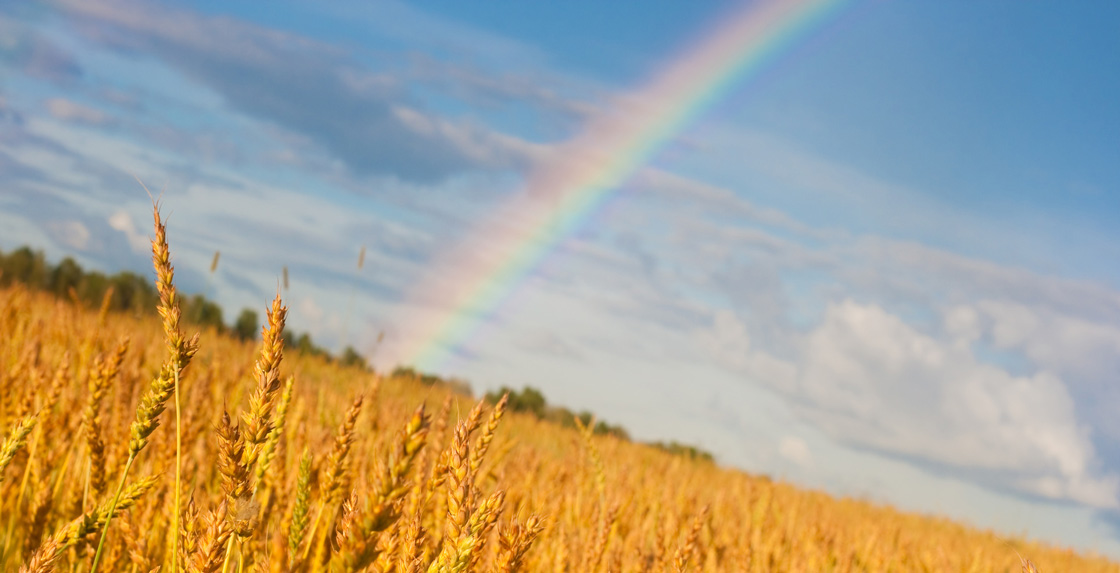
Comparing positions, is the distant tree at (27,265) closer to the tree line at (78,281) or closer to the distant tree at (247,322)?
the tree line at (78,281)

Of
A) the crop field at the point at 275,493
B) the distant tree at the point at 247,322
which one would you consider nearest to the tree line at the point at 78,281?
the distant tree at the point at 247,322

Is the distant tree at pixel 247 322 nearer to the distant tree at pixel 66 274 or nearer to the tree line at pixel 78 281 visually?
the tree line at pixel 78 281

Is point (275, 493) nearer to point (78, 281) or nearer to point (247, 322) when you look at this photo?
point (247, 322)

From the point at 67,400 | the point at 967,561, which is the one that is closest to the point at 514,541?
the point at 67,400

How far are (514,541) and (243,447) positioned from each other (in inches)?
16.7

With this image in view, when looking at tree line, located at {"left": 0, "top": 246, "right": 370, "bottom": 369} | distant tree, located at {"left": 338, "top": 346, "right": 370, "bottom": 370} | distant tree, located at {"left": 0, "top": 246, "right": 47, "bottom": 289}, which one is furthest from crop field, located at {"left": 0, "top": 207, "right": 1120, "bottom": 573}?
distant tree, located at {"left": 0, "top": 246, "right": 47, "bottom": 289}

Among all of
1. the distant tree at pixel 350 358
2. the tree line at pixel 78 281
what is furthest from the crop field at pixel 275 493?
the tree line at pixel 78 281

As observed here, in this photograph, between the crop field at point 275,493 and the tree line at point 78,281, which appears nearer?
the crop field at point 275,493

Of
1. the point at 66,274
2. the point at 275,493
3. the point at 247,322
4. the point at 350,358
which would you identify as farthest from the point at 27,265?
the point at 275,493

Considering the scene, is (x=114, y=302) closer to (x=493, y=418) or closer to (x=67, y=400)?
(x=67, y=400)

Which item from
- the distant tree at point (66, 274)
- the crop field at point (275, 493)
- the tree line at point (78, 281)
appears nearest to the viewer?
the crop field at point (275, 493)

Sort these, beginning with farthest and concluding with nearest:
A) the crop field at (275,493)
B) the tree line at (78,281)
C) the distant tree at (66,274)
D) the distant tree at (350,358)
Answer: the distant tree at (66,274) < the tree line at (78,281) < the distant tree at (350,358) < the crop field at (275,493)

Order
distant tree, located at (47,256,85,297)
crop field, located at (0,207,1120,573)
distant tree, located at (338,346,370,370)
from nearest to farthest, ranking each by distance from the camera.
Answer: crop field, located at (0,207,1120,573), distant tree, located at (338,346,370,370), distant tree, located at (47,256,85,297)

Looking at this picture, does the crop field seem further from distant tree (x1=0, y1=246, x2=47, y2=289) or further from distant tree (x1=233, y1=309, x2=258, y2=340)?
distant tree (x1=0, y1=246, x2=47, y2=289)
